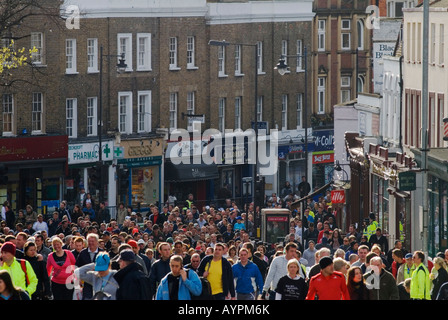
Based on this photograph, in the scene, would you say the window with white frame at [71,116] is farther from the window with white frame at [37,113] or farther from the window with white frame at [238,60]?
the window with white frame at [238,60]

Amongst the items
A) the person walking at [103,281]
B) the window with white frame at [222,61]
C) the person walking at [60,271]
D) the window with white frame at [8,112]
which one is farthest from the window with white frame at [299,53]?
the person walking at [103,281]

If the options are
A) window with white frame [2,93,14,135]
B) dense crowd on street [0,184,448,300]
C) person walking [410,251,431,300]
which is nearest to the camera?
dense crowd on street [0,184,448,300]

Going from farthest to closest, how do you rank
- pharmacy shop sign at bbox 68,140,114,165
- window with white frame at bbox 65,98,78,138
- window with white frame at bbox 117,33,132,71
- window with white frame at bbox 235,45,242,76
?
A: window with white frame at bbox 235,45,242,76 → window with white frame at bbox 117,33,132,71 → window with white frame at bbox 65,98,78,138 → pharmacy shop sign at bbox 68,140,114,165

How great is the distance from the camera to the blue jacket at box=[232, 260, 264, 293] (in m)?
23.3

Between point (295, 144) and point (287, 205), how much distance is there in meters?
17.7

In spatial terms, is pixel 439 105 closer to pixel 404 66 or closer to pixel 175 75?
pixel 404 66

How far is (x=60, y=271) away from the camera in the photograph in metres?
22.6

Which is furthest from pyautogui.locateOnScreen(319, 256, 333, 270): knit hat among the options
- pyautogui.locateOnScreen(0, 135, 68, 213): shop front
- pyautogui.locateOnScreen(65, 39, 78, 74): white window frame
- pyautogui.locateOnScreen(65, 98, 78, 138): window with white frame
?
pyautogui.locateOnScreen(65, 39, 78, 74): white window frame

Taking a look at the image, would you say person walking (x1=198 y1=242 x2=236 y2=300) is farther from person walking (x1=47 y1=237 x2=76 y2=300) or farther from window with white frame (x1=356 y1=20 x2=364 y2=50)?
window with white frame (x1=356 y1=20 x2=364 y2=50)

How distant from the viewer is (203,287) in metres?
19.5

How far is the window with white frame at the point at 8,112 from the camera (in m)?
54.3

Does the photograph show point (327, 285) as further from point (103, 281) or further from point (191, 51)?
point (191, 51)

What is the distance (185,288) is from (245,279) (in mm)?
4463

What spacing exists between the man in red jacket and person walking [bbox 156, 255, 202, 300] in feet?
4.97
